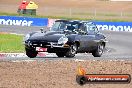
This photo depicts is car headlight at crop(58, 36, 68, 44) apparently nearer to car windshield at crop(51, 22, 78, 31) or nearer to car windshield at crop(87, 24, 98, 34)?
car windshield at crop(51, 22, 78, 31)

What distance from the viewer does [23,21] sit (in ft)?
171

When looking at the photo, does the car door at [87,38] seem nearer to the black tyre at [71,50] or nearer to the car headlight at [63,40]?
the black tyre at [71,50]

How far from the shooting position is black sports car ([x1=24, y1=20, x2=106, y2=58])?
20984 mm

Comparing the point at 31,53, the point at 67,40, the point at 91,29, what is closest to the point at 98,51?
the point at 91,29

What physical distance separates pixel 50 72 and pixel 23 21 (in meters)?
36.3

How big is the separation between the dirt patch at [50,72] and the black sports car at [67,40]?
134 centimetres

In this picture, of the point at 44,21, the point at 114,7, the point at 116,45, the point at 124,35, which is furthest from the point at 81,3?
the point at 116,45

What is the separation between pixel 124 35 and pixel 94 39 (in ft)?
65.8

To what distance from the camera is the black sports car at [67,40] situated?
68.8 feet

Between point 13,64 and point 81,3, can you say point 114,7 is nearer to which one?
point 81,3

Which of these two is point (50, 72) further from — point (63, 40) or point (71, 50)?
point (71, 50)

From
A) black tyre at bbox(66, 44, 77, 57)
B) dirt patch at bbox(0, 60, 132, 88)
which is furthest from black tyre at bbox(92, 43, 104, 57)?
dirt patch at bbox(0, 60, 132, 88)

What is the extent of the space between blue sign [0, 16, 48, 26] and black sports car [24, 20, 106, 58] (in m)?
27.4

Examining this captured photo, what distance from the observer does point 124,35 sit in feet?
140
